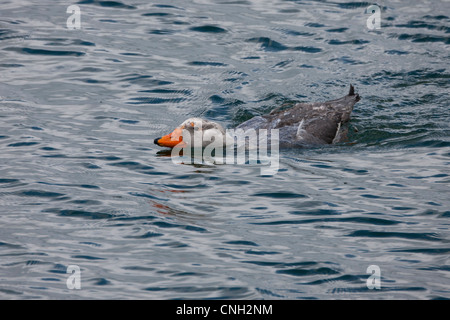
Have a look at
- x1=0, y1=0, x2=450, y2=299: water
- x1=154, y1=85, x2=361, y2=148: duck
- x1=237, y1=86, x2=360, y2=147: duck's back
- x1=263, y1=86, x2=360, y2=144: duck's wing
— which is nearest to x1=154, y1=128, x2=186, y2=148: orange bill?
x1=154, y1=85, x2=361, y2=148: duck

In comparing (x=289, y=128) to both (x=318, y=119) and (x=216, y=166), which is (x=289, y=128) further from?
(x=216, y=166)

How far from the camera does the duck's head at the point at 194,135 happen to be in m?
8.47

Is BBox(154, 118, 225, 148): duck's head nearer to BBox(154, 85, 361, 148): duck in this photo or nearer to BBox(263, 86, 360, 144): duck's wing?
BBox(154, 85, 361, 148): duck

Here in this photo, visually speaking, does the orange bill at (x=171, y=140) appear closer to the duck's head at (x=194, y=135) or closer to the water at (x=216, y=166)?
the duck's head at (x=194, y=135)

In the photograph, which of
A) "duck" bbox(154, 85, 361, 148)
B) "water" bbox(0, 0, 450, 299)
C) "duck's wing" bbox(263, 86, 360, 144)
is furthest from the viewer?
"duck's wing" bbox(263, 86, 360, 144)

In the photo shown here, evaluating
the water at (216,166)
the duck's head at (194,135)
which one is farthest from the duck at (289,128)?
the water at (216,166)

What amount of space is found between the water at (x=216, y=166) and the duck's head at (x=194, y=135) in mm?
278

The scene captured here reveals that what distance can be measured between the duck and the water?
0.79 ft

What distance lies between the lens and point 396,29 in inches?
543

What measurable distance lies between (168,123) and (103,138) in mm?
1149

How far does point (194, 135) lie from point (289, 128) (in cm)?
132

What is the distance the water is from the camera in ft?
18.4
